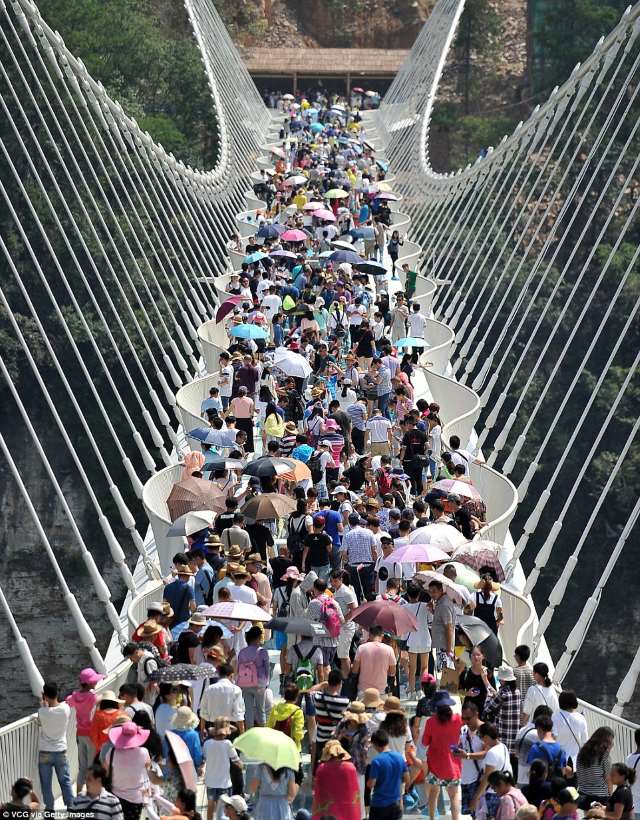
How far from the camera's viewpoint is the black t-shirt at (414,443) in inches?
835

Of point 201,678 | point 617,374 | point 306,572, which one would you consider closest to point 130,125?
point 617,374

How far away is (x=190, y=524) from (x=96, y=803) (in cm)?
672

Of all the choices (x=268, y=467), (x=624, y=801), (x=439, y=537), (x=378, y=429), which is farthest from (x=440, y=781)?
(x=378, y=429)

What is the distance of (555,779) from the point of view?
11.6 meters

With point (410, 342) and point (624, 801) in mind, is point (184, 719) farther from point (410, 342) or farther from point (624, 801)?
point (410, 342)

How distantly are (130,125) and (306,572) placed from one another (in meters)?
25.5

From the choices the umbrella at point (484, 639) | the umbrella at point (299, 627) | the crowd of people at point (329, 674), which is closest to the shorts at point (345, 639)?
the crowd of people at point (329, 674)

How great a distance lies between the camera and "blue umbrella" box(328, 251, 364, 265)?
33469mm

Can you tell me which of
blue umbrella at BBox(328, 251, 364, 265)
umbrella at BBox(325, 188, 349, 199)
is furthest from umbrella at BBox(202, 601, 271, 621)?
umbrella at BBox(325, 188, 349, 199)

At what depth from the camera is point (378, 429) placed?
2225 cm

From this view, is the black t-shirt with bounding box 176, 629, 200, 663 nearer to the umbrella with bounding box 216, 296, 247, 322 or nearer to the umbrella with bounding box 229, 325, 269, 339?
the umbrella with bounding box 229, 325, 269, 339

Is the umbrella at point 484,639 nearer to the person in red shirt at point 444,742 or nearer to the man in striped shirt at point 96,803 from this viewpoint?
the person in red shirt at point 444,742

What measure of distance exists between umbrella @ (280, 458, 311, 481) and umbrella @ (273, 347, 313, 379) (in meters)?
4.69

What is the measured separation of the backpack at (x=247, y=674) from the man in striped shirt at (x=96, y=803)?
2739 millimetres
